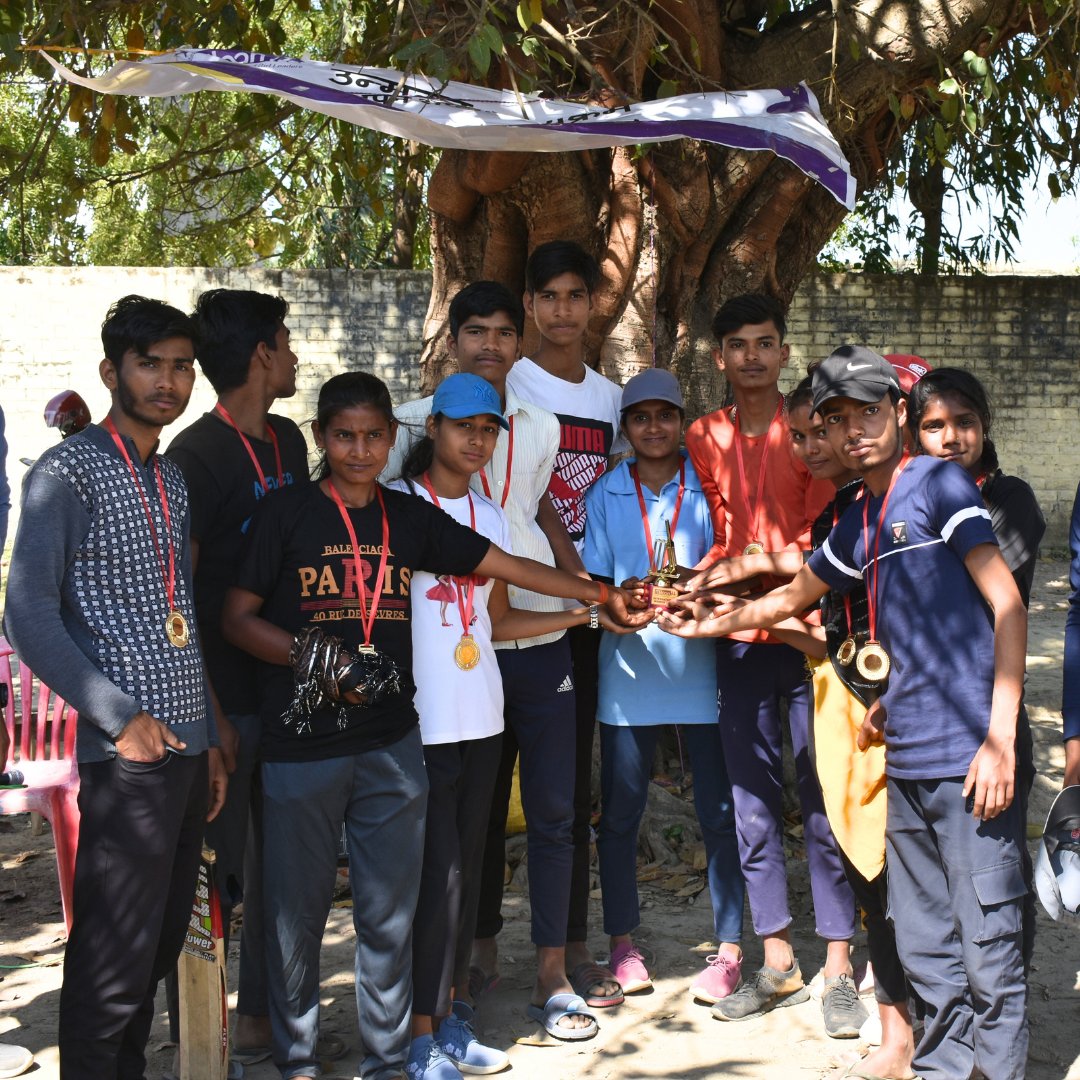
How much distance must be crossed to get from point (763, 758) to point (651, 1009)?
0.86 metres

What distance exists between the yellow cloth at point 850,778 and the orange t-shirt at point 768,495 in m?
0.67

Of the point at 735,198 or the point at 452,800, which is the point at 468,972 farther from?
the point at 735,198

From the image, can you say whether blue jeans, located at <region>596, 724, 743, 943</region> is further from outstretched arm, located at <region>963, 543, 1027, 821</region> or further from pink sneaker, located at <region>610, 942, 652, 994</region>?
outstretched arm, located at <region>963, 543, 1027, 821</region>

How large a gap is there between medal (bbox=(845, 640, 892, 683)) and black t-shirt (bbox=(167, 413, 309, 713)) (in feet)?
5.37

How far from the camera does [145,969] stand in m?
3.05

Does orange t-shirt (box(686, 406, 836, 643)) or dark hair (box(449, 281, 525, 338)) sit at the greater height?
dark hair (box(449, 281, 525, 338))

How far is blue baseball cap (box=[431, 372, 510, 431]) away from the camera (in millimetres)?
3680

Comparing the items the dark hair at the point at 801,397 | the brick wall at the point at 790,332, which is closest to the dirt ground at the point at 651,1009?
the dark hair at the point at 801,397

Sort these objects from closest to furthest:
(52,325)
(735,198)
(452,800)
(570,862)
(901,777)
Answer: (901,777)
(452,800)
(570,862)
(735,198)
(52,325)

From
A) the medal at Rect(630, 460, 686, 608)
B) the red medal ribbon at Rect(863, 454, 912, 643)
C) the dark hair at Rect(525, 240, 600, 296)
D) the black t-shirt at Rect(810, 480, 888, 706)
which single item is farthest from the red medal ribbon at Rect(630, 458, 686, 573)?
the red medal ribbon at Rect(863, 454, 912, 643)

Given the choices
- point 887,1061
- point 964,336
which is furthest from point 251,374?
point 964,336

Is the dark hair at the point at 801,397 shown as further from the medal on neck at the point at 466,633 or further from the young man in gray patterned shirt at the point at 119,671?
the young man in gray patterned shirt at the point at 119,671

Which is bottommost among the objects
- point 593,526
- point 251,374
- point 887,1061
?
point 887,1061

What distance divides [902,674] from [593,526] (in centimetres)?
133
